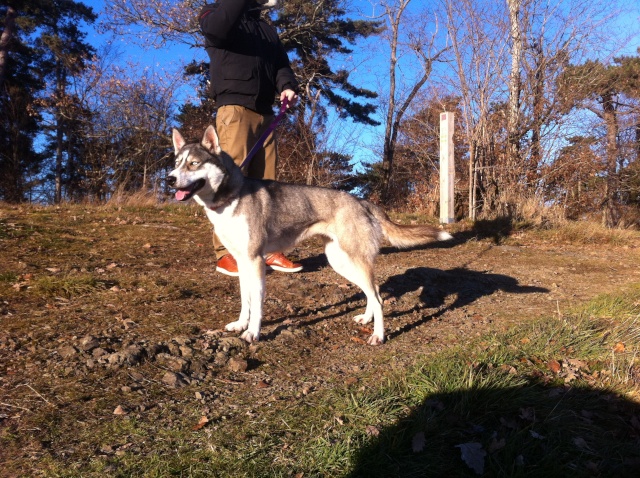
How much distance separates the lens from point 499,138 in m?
11.9

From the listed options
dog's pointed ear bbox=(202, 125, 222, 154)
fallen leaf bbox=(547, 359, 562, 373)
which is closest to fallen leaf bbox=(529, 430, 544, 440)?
fallen leaf bbox=(547, 359, 562, 373)

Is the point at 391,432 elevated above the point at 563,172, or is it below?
below

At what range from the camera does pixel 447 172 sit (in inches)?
419

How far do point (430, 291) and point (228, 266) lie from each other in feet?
7.80

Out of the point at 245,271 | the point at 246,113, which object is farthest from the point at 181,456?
the point at 246,113

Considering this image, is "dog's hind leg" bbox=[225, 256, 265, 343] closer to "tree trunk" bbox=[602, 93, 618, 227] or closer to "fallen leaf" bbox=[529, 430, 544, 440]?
"fallen leaf" bbox=[529, 430, 544, 440]

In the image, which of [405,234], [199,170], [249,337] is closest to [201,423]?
[249,337]

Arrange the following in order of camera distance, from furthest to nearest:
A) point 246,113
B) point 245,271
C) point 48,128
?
1. point 48,128
2. point 246,113
3. point 245,271

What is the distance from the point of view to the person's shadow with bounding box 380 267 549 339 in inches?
207

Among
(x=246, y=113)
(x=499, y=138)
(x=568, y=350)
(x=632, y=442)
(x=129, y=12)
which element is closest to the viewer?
(x=632, y=442)

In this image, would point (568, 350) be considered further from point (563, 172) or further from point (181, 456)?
point (563, 172)

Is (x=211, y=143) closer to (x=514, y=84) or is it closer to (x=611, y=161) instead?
(x=514, y=84)

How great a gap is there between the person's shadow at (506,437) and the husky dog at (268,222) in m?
1.38

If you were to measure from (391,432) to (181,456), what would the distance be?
1.01 meters
